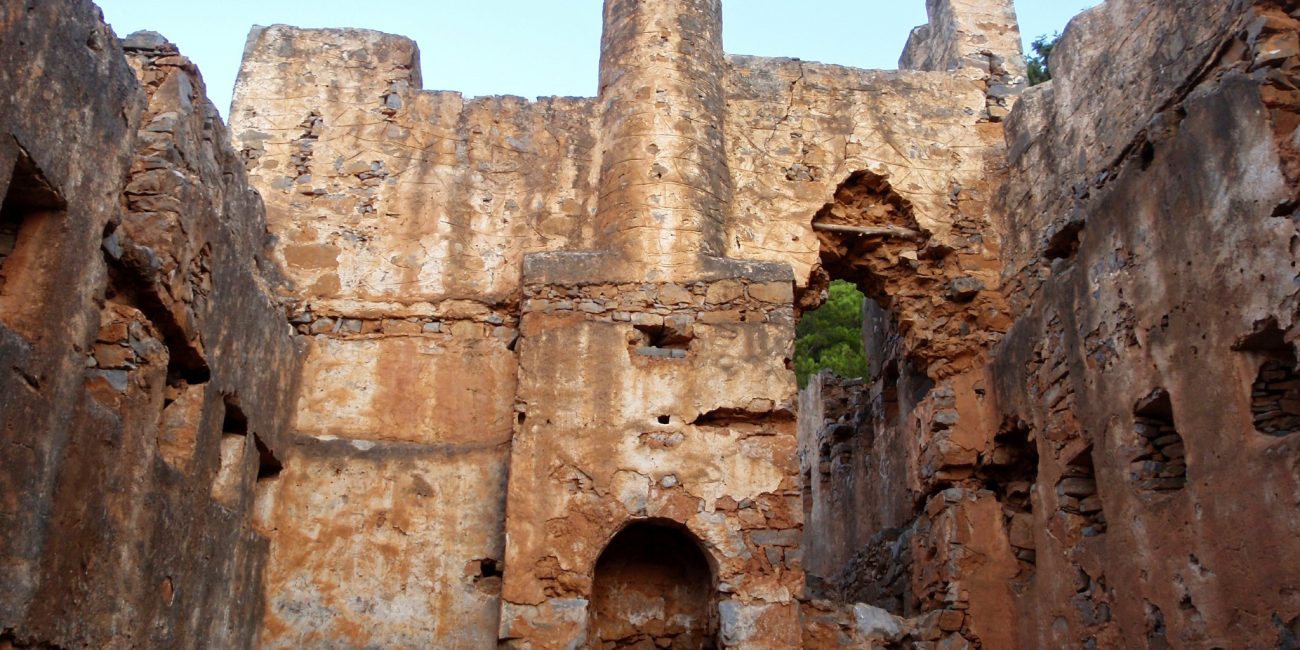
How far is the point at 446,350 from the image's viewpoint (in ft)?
24.6

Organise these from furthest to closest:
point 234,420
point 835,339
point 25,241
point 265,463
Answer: point 835,339 < point 265,463 < point 234,420 < point 25,241

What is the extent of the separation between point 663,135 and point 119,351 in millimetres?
4030

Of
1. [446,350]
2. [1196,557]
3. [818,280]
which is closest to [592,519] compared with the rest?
[446,350]

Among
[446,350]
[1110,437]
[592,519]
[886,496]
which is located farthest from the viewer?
[886,496]

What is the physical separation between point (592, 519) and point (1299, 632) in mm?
3542

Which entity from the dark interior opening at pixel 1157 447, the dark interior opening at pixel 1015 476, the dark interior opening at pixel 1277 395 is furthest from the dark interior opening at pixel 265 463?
the dark interior opening at pixel 1277 395

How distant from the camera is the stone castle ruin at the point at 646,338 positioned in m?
4.70


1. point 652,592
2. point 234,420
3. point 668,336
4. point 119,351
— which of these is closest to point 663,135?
point 668,336

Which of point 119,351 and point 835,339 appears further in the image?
point 835,339

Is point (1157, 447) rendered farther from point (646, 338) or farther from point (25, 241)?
point (25, 241)

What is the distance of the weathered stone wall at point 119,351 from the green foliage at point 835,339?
1067 centimetres

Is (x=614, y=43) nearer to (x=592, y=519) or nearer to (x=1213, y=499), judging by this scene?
(x=592, y=519)

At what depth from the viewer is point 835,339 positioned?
17.1 meters

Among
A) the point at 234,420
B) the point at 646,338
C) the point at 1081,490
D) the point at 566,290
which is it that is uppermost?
the point at 566,290
